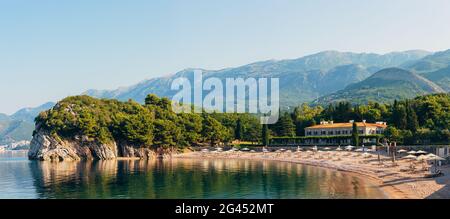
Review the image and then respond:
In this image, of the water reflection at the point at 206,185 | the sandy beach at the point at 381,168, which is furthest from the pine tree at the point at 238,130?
the water reflection at the point at 206,185

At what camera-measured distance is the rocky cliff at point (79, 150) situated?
319 ft

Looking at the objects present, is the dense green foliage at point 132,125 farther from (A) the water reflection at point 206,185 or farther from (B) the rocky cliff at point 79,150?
(A) the water reflection at point 206,185

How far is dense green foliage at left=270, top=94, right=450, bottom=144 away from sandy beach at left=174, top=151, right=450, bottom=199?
49.3ft

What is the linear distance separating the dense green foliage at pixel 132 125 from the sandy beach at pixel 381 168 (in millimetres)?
7099

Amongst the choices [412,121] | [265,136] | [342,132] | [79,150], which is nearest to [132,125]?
[79,150]

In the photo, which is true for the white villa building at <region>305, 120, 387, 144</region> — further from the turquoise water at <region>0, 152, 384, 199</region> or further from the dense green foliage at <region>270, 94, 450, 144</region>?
the turquoise water at <region>0, 152, 384, 199</region>

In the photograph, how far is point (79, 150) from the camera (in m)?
99.1

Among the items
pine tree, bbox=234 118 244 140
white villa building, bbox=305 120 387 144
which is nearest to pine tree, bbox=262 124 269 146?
white villa building, bbox=305 120 387 144

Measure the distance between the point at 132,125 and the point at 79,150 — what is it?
1306cm
